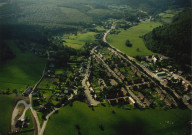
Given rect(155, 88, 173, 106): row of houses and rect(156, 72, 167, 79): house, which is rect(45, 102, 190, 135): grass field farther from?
rect(156, 72, 167, 79): house

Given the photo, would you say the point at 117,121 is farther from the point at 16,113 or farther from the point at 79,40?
the point at 79,40

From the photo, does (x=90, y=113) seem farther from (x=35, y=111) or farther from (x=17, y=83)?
(x=17, y=83)

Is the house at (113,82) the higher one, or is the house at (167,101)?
the house at (113,82)

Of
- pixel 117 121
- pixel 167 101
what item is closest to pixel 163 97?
pixel 167 101

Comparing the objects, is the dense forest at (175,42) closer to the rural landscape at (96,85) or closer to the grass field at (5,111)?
the rural landscape at (96,85)

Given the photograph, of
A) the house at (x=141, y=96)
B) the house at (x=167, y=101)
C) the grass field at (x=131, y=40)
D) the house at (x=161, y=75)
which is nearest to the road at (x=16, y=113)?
the house at (x=141, y=96)

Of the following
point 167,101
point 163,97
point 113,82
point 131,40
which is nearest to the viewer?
point 167,101

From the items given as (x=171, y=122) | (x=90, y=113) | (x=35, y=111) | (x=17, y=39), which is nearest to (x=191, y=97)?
(x=171, y=122)
